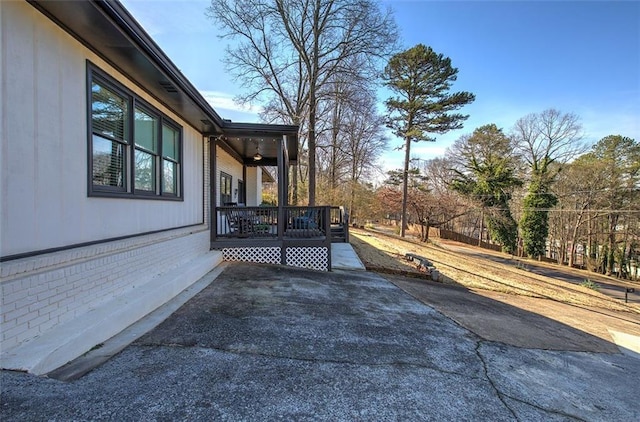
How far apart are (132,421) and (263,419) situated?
32.8 inches

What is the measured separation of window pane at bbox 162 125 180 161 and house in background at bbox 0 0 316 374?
0.08ft

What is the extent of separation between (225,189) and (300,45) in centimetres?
1086

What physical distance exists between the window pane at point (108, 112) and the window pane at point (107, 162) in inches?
5.0

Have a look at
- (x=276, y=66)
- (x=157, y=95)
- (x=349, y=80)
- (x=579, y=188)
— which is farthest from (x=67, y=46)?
(x=579, y=188)

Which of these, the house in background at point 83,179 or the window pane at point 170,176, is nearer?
the house in background at point 83,179

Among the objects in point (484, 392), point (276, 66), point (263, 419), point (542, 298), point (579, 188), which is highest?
point (276, 66)

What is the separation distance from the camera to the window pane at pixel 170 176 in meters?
5.89

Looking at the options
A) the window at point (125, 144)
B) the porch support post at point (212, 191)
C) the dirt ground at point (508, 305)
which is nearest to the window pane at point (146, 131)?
the window at point (125, 144)

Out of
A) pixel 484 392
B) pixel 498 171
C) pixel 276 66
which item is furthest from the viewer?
pixel 498 171

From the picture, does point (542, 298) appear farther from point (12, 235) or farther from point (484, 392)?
point (12, 235)

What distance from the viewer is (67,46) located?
3.31 m

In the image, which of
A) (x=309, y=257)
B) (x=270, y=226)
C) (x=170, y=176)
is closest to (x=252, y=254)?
(x=270, y=226)

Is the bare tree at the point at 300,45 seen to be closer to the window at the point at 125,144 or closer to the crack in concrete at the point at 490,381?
the window at the point at 125,144

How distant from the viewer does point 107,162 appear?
4.08 m
